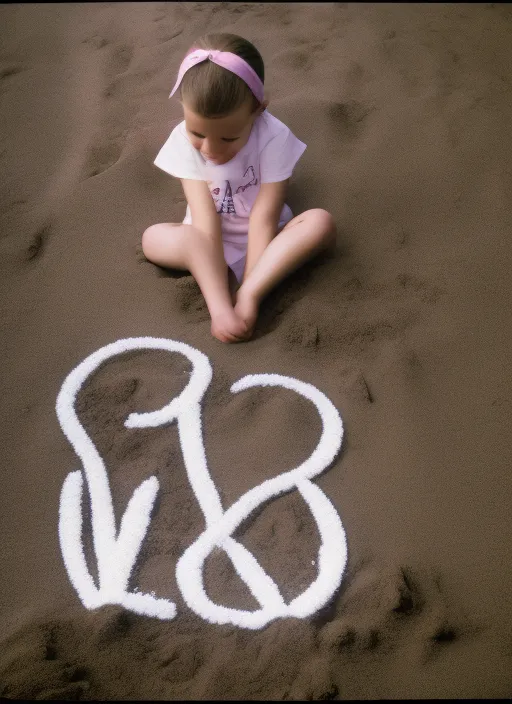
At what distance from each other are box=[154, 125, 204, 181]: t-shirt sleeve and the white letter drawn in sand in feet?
2.14

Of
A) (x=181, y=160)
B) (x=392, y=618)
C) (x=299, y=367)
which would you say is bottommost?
(x=392, y=618)

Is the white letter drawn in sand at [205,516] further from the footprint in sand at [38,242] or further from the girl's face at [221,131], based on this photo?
the girl's face at [221,131]

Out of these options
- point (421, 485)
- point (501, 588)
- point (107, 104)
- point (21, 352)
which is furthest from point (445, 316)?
point (107, 104)

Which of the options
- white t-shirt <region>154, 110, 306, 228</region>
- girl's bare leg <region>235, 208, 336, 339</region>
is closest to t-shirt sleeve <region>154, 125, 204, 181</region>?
white t-shirt <region>154, 110, 306, 228</region>

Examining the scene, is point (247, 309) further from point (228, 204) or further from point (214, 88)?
point (214, 88)

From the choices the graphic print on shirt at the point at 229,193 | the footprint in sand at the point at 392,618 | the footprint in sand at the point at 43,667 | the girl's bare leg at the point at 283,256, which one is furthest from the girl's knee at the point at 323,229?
the footprint in sand at the point at 43,667

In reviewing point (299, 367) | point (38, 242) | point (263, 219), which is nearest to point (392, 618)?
point (299, 367)

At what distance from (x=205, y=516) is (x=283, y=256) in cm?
82

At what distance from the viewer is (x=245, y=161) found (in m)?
2.02

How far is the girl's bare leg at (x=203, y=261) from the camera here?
6.04 feet

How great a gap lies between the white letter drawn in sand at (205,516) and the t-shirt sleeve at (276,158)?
66cm

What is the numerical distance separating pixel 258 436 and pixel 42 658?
0.69m

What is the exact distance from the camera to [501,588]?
4.56 ft

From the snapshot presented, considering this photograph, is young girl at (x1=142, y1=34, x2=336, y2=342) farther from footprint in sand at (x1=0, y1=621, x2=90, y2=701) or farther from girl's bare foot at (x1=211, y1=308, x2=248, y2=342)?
footprint in sand at (x1=0, y1=621, x2=90, y2=701)
